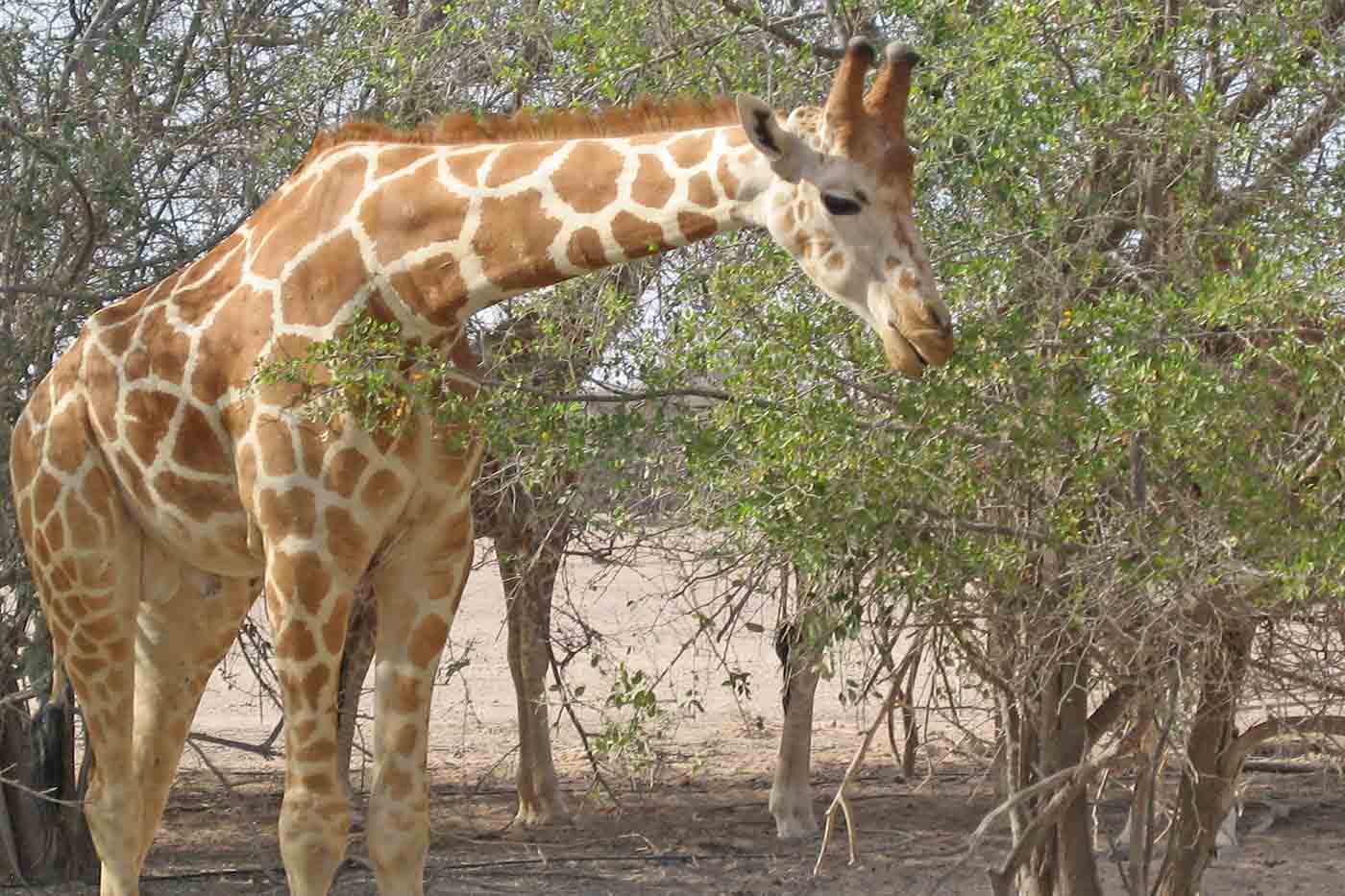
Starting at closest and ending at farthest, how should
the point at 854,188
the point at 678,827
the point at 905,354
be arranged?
the point at 905,354 → the point at 854,188 → the point at 678,827

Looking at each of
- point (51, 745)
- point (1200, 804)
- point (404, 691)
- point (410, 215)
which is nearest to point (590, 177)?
point (410, 215)

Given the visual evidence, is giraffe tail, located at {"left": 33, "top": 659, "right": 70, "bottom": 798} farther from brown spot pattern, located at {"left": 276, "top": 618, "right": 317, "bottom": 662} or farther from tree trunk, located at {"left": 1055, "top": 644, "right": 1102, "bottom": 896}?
tree trunk, located at {"left": 1055, "top": 644, "right": 1102, "bottom": 896}

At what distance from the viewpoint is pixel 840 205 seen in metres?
4.05

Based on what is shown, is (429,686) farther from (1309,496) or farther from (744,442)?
(1309,496)

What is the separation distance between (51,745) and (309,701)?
280 cm

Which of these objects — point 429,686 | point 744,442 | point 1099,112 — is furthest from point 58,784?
point 1099,112

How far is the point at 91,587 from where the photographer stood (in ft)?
17.9

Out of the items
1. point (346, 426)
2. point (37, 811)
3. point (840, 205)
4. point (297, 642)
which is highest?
point (840, 205)

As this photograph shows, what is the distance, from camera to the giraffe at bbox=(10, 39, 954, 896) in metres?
4.09

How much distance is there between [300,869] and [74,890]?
2.75 meters

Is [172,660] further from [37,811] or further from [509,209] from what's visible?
[509,209]

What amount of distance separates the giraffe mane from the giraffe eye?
1.56ft

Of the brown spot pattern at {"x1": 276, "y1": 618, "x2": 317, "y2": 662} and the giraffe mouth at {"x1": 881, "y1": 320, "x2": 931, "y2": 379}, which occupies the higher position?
the giraffe mouth at {"x1": 881, "y1": 320, "x2": 931, "y2": 379}

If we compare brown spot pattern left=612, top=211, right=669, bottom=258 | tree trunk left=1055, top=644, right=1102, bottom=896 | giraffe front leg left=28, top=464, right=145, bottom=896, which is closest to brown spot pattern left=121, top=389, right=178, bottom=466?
giraffe front leg left=28, top=464, right=145, bottom=896
